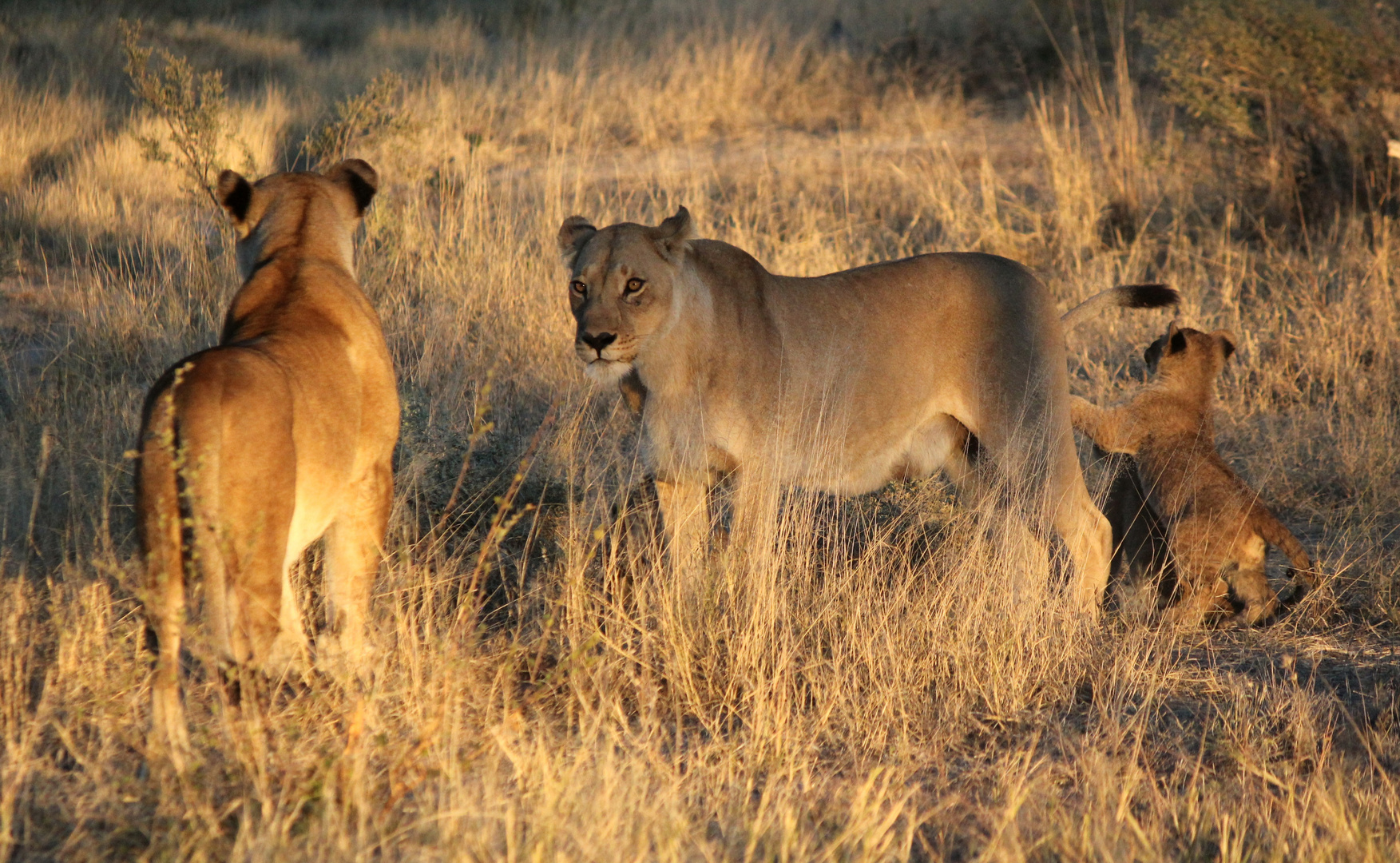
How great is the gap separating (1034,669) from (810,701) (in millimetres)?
803

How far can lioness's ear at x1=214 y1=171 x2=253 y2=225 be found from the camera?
407cm

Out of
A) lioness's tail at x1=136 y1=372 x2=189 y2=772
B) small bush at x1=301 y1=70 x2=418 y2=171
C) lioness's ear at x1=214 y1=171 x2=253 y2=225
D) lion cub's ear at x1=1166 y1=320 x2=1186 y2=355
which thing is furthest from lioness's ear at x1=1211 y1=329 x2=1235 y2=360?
small bush at x1=301 y1=70 x2=418 y2=171

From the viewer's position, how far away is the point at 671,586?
438 cm

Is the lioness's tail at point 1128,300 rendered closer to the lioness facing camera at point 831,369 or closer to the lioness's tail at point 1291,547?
the lioness facing camera at point 831,369

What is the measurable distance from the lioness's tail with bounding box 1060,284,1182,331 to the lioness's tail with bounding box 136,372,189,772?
12.5ft

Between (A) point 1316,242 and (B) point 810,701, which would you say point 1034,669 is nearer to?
(B) point 810,701

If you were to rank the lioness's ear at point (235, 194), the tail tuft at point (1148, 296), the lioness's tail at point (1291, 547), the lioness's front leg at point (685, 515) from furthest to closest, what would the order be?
the tail tuft at point (1148, 296), the lioness's tail at point (1291, 547), the lioness's front leg at point (685, 515), the lioness's ear at point (235, 194)

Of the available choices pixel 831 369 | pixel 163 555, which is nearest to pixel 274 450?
pixel 163 555

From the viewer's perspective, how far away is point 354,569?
3863mm

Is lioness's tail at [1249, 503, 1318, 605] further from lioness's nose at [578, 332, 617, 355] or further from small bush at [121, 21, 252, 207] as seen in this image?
small bush at [121, 21, 252, 207]

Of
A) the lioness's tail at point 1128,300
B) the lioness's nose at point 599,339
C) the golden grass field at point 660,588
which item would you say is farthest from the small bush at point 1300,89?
the lioness's nose at point 599,339

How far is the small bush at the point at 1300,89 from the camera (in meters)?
9.45

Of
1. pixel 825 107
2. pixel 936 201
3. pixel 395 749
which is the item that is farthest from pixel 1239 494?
pixel 825 107

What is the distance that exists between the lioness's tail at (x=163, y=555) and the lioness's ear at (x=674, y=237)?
1.98m
